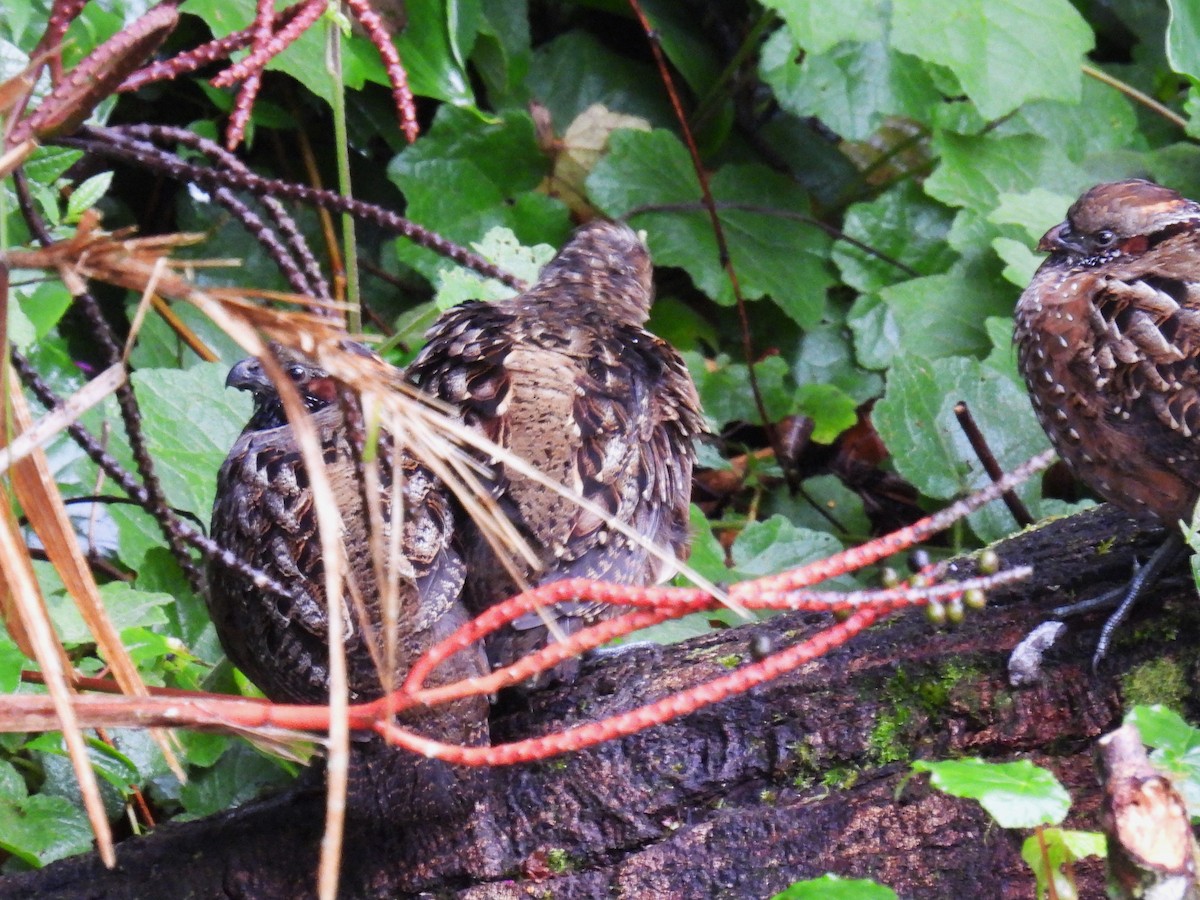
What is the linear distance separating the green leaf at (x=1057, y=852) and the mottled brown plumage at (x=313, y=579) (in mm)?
1052

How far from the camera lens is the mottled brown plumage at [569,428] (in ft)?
8.78

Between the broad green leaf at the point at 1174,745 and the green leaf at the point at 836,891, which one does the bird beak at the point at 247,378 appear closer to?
the green leaf at the point at 836,891

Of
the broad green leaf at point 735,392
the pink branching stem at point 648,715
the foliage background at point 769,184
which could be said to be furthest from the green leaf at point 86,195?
the broad green leaf at point 735,392

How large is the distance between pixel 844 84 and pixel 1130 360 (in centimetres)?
226

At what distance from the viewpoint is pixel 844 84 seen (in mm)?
4605

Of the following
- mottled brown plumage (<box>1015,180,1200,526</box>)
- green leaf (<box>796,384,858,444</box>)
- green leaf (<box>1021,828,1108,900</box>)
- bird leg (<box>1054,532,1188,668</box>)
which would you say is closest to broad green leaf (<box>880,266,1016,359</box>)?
green leaf (<box>796,384,858,444</box>)

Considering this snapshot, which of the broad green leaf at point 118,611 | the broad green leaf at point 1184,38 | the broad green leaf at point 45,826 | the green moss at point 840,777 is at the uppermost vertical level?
the broad green leaf at point 1184,38

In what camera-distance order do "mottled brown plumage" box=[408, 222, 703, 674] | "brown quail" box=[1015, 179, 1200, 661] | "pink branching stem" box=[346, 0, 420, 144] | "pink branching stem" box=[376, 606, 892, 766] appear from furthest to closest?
"mottled brown plumage" box=[408, 222, 703, 674] < "brown quail" box=[1015, 179, 1200, 661] < "pink branching stem" box=[346, 0, 420, 144] < "pink branching stem" box=[376, 606, 892, 766]

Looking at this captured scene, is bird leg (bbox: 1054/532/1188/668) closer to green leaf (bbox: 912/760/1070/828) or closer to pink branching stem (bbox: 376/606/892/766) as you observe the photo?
green leaf (bbox: 912/760/1070/828)

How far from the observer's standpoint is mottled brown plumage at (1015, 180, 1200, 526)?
8.47ft

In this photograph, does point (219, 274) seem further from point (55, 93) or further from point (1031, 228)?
point (55, 93)

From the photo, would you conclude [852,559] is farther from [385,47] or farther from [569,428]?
[569,428]

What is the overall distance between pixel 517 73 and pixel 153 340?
1.63 metres

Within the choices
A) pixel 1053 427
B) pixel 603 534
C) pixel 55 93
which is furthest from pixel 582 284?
pixel 55 93
